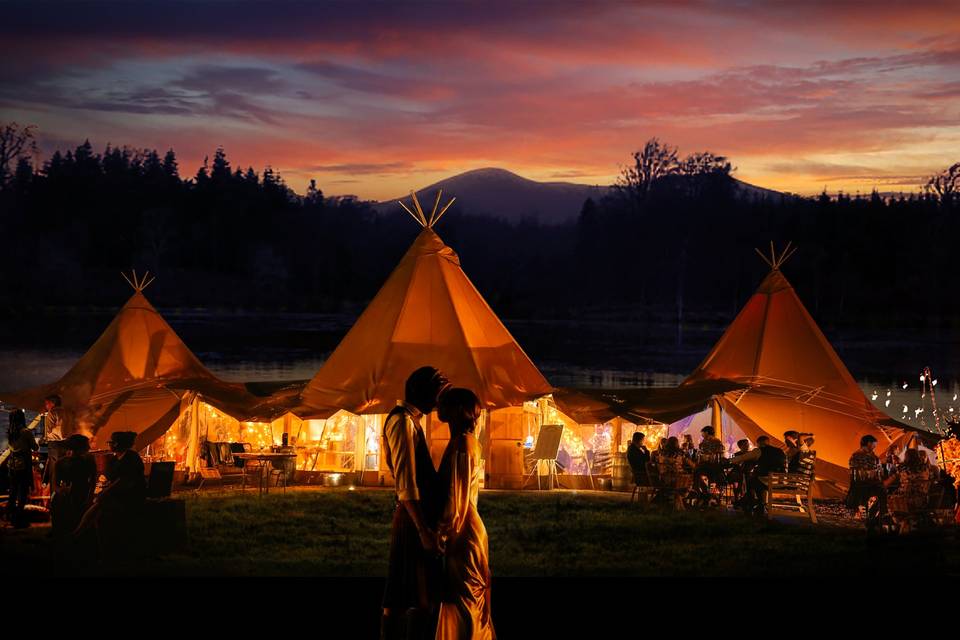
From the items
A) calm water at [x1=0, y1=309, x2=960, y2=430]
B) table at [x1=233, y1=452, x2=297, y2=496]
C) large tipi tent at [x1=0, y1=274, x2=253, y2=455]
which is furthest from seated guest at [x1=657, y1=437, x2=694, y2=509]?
calm water at [x1=0, y1=309, x2=960, y2=430]

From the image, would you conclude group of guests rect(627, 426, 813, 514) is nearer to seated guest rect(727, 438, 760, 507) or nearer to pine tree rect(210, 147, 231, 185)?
seated guest rect(727, 438, 760, 507)

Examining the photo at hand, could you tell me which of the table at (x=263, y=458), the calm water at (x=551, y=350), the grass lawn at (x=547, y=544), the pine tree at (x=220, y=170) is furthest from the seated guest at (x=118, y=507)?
the pine tree at (x=220, y=170)

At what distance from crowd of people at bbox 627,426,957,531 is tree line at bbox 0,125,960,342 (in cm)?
3075

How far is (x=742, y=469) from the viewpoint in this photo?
11.9 meters

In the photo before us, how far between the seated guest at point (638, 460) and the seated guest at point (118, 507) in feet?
16.5

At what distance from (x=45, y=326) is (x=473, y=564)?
5116 cm

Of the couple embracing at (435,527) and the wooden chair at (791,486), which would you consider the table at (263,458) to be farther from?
the couple embracing at (435,527)

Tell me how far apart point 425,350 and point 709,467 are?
367cm

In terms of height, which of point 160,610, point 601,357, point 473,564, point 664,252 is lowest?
point 160,610

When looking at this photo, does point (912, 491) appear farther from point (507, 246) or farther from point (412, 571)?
point (507, 246)

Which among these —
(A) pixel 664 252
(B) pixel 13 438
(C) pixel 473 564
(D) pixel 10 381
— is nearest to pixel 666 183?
(A) pixel 664 252

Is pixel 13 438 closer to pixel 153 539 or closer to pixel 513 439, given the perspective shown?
pixel 153 539

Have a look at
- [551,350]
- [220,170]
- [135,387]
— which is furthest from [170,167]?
[135,387]

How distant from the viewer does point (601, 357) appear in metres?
42.6
